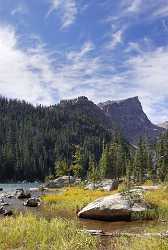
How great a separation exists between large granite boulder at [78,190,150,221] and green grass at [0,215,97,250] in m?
10.2

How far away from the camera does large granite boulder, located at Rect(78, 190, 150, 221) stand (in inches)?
1248

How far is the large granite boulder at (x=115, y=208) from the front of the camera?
31.7 metres

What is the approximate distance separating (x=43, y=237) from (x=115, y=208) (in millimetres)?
14728

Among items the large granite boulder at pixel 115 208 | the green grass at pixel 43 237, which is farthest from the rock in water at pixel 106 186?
the green grass at pixel 43 237

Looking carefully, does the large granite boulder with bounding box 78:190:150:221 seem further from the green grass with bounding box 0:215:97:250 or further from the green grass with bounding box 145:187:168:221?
the green grass with bounding box 0:215:97:250

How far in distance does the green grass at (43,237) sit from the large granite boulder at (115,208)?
10.2m

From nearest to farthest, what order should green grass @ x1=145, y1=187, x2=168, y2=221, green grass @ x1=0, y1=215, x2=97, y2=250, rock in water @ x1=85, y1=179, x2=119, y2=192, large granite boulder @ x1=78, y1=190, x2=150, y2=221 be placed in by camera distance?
green grass @ x1=0, y1=215, x2=97, y2=250, green grass @ x1=145, y1=187, x2=168, y2=221, large granite boulder @ x1=78, y1=190, x2=150, y2=221, rock in water @ x1=85, y1=179, x2=119, y2=192

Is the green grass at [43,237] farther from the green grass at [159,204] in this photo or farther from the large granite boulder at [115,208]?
the green grass at [159,204]

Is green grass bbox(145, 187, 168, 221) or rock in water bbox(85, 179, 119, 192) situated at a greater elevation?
rock in water bbox(85, 179, 119, 192)

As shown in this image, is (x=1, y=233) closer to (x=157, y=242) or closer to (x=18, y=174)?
(x=157, y=242)

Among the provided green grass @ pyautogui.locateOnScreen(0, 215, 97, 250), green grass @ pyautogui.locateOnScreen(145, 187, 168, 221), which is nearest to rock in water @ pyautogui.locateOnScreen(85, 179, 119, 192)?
green grass @ pyautogui.locateOnScreen(145, 187, 168, 221)

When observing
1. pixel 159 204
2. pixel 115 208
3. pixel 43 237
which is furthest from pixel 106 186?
pixel 43 237

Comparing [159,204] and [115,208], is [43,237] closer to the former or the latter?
[115,208]

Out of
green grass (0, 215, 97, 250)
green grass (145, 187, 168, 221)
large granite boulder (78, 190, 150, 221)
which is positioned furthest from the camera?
large granite boulder (78, 190, 150, 221)
